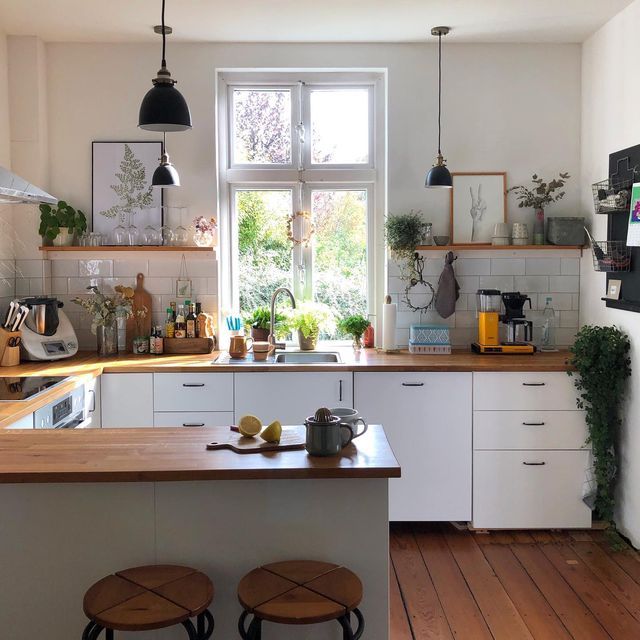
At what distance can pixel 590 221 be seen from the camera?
14.5 feet

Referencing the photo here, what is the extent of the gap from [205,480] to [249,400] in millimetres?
1923

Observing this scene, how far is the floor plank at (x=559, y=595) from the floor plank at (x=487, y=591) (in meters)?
0.18

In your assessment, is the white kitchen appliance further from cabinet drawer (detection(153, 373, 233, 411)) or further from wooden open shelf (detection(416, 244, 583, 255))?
wooden open shelf (detection(416, 244, 583, 255))

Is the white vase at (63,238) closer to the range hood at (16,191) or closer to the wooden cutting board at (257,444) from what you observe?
the range hood at (16,191)

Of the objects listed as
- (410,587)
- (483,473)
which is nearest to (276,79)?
(483,473)

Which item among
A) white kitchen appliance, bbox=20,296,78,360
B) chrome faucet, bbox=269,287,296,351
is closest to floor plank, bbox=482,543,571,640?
chrome faucet, bbox=269,287,296,351

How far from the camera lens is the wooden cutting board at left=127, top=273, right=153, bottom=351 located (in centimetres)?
456

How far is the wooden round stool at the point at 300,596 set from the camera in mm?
1836

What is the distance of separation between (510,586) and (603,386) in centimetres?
113

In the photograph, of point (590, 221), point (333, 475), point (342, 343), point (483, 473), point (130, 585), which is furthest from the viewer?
point (342, 343)

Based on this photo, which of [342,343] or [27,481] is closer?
[27,481]

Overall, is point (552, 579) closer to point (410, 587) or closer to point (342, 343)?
point (410, 587)

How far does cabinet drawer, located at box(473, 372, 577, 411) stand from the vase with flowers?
1779 mm

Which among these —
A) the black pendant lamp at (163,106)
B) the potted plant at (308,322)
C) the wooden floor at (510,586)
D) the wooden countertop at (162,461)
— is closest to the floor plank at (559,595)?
the wooden floor at (510,586)
